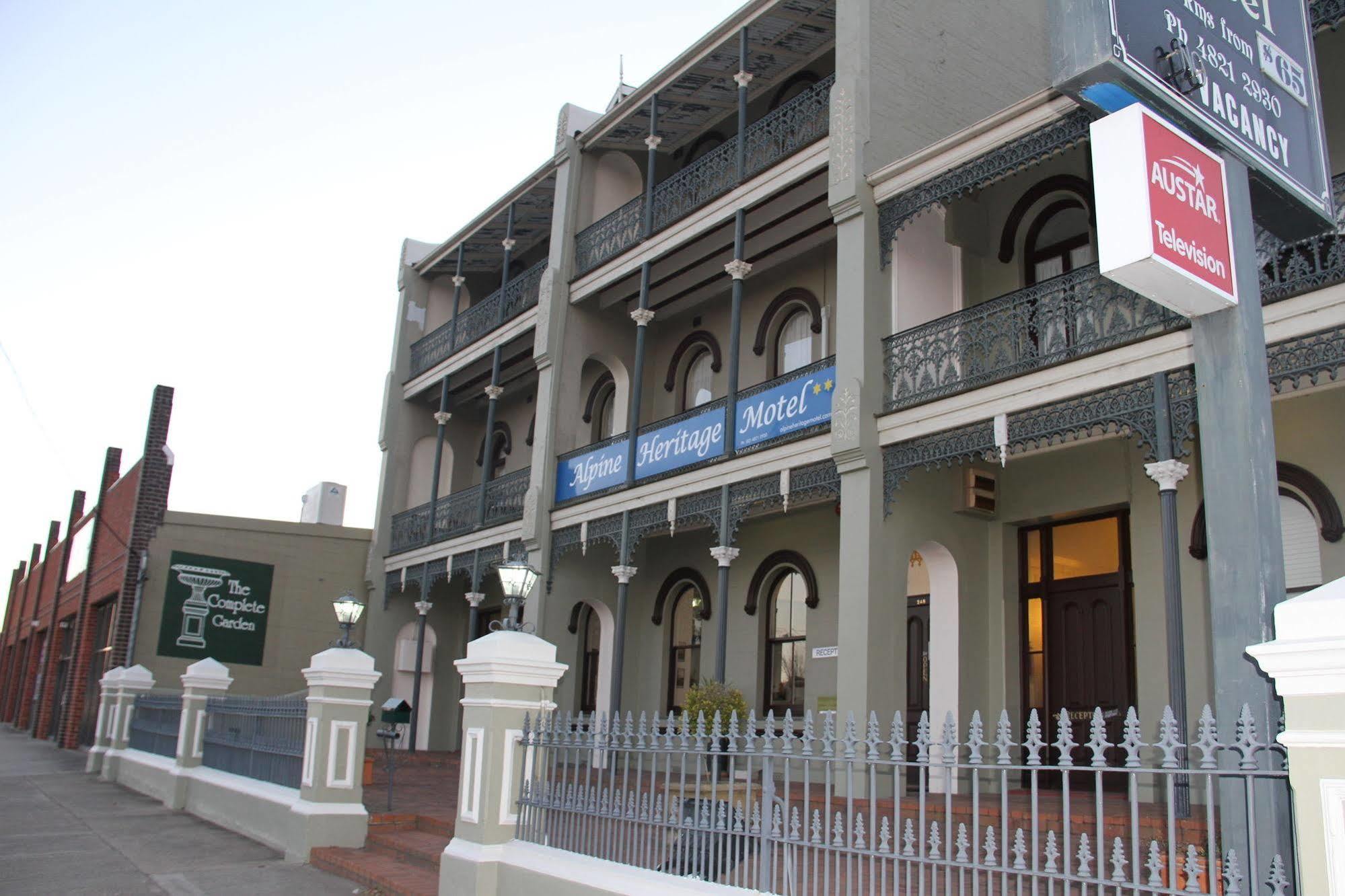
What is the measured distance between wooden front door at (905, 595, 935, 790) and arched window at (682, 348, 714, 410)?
5176 millimetres

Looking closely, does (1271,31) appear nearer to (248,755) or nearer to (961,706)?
(961,706)

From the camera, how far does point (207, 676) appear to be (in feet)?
49.4

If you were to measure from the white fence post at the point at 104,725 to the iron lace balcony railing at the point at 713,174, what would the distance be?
10818 mm

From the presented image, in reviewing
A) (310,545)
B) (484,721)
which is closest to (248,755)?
(484,721)

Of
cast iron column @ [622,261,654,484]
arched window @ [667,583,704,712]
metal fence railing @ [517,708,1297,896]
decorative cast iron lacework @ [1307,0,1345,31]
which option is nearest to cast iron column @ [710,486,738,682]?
cast iron column @ [622,261,654,484]

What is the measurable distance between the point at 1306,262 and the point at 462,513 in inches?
591

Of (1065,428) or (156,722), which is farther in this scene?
(156,722)

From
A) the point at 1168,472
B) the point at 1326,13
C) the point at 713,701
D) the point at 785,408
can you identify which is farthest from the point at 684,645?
the point at 1326,13

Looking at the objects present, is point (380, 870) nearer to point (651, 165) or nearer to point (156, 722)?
point (156, 722)

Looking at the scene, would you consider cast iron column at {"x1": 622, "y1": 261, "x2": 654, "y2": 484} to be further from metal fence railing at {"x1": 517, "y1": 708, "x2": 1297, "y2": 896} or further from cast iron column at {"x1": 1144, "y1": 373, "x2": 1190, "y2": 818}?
cast iron column at {"x1": 1144, "y1": 373, "x2": 1190, "y2": 818}

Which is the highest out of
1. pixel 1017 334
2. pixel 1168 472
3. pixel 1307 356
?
pixel 1017 334

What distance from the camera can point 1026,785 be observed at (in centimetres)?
1180

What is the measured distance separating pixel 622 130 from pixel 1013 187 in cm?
715

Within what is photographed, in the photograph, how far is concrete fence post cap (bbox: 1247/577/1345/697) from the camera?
3633 millimetres
